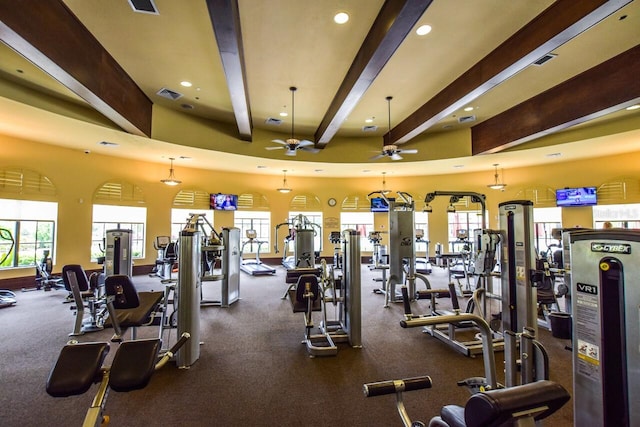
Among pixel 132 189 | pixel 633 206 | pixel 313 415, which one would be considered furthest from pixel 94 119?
pixel 633 206

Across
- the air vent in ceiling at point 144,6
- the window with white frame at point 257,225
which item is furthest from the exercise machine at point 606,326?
the window with white frame at point 257,225

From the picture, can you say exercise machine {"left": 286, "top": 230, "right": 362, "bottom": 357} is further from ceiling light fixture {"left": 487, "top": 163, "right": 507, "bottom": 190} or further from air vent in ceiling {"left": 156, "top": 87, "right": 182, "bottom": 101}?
ceiling light fixture {"left": 487, "top": 163, "right": 507, "bottom": 190}

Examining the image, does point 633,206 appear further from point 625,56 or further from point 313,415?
point 313,415

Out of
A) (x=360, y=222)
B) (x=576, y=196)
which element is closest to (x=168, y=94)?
(x=360, y=222)

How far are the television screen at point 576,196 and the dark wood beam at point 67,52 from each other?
11.7m

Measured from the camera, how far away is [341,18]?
392 centimetres

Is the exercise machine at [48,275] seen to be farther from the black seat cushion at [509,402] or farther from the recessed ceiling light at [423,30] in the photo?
the recessed ceiling light at [423,30]

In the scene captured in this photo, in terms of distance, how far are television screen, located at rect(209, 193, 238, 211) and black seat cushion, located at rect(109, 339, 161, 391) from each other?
969 centimetres

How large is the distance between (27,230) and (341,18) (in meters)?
8.63

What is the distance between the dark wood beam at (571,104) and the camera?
4.79m

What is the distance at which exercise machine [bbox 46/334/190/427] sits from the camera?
4.34 feet

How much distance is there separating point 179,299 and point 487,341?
301cm

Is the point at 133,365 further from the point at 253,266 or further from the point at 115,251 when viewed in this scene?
the point at 253,266

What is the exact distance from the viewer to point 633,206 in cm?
861
